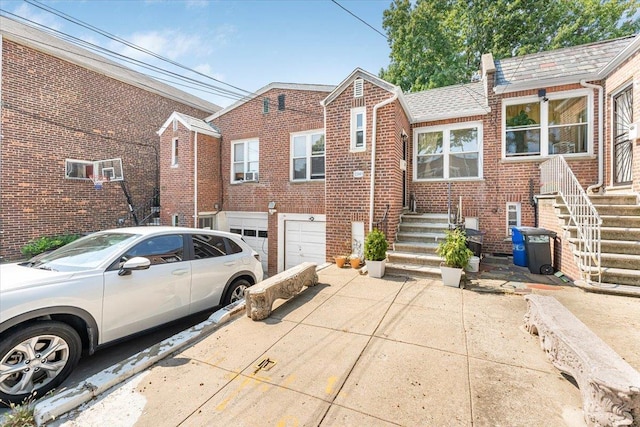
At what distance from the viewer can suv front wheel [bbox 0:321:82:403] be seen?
270 centimetres

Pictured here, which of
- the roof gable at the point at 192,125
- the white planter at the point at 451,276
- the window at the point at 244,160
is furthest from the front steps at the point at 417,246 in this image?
the roof gable at the point at 192,125

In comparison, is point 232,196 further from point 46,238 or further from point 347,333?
point 347,333

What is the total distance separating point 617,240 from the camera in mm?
5348

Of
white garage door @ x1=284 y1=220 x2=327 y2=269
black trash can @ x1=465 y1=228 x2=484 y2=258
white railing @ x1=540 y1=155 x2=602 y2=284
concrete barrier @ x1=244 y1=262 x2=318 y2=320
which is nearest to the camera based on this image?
concrete barrier @ x1=244 y1=262 x2=318 y2=320

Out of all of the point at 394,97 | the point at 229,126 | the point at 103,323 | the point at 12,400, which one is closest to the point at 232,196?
the point at 229,126

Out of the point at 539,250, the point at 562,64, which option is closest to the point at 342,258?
the point at 539,250

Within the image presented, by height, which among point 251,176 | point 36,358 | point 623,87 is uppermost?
→ point 623,87

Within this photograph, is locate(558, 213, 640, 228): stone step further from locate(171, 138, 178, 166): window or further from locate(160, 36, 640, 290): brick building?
locate(171, 138, 178, 166): window

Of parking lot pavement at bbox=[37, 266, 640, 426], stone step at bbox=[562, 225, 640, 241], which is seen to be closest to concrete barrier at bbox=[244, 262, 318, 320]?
parking lot pavement at bbox=[37, 266, 640, 426]

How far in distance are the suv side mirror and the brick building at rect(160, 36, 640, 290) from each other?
488cm

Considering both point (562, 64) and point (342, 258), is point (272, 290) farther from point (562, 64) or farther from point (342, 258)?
point (562, 64)

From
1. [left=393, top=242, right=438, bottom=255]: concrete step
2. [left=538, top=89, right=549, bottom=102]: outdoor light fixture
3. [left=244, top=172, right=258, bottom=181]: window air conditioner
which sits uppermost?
[left=538, top=89, right=549, bottom=102]: outdoor light fixture

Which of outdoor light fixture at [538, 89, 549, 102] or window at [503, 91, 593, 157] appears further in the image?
outdoor light fixture at [538, 89, 549, 102]

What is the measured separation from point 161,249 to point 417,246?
546cm
